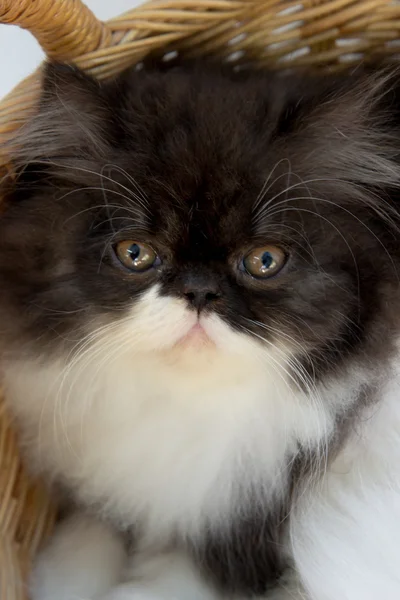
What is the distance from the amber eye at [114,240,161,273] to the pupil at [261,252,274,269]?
0.14 m

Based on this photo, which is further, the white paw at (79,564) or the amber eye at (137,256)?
the white paw at (79,564)

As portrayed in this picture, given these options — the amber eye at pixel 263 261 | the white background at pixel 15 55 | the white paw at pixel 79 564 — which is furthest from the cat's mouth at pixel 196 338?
the white background at pixel 15 55

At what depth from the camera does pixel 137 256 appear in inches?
38.4

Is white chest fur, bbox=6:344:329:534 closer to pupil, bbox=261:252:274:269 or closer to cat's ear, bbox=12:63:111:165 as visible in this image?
pupil, bbox=261:252:274:269

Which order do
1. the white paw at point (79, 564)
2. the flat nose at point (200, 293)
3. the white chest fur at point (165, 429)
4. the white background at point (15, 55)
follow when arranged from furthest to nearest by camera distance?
the white background at point (15, 55) < the white paw at point (79, 564) < the white chest fur at point (165, 429) < the flat nose at point (200, 293)

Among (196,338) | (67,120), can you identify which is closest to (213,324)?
(196,338)

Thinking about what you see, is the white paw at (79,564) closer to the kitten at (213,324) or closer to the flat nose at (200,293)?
the kitten at (213,324)

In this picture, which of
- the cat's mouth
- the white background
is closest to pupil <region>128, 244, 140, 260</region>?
the cat's mouth

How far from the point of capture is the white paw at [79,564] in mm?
1158

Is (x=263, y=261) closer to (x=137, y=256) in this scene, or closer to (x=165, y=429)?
(x=137, y=256)

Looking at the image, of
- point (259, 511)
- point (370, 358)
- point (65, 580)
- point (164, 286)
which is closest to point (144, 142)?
point (164, 286)

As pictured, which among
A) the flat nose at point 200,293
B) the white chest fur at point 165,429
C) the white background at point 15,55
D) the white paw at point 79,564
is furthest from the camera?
the white background at point 15,55

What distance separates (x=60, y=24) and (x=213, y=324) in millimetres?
540

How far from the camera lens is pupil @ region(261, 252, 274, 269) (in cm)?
97
